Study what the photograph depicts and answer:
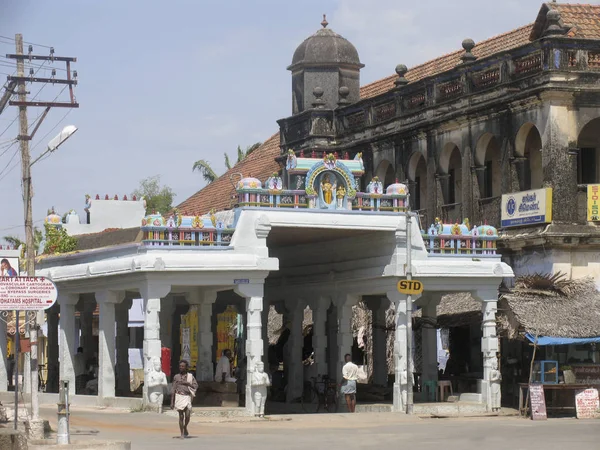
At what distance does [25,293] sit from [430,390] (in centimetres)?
1506

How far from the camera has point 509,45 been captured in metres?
38.8

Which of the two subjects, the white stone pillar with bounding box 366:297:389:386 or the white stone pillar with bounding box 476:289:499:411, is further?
the white stone pillar with bounding box 366:297:389:386

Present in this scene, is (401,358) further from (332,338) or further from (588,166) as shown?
(588,166)

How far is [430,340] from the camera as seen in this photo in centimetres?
3475

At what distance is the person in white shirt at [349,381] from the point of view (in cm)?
3125

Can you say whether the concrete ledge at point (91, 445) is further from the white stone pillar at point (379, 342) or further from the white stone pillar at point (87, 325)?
the white stone pillar at point (87, 325)

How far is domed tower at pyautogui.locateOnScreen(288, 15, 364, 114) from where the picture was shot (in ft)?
144

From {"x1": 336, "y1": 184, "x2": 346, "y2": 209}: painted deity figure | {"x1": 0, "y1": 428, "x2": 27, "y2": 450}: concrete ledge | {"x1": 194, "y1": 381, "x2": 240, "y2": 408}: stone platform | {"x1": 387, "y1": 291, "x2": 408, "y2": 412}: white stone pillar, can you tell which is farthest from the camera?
{"x1": 194, "y1": 381, "x2": 240, "y2": 408}: stone platform

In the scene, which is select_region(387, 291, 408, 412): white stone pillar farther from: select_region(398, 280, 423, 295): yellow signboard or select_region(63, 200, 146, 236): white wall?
select_region(63, 200, 146, 236): white wall

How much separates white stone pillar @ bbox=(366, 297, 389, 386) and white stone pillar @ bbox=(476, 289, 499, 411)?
5.74 m

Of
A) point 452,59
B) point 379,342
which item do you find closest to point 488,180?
point 379,342

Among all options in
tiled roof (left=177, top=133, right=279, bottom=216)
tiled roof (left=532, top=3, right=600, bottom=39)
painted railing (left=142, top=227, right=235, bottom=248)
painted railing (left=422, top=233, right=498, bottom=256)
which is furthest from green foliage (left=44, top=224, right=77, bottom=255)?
tiled roof (left=532, top=3, right=600, bottom=39)

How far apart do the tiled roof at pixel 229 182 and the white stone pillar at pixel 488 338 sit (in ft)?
53.3

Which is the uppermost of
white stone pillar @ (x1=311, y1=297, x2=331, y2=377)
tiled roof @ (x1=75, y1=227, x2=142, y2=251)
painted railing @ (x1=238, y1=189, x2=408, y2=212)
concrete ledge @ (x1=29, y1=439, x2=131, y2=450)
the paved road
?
painted railing @ (x1=238, y1=189, x2=408, y2=212)
